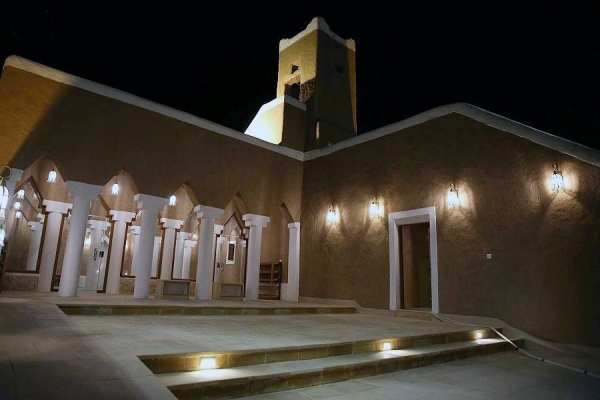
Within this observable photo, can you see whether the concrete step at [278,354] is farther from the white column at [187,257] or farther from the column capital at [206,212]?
the white column at [187,257]

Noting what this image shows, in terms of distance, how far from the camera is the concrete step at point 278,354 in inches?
128

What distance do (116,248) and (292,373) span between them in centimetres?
866

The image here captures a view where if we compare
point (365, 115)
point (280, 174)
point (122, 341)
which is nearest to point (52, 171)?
point (280, 174)

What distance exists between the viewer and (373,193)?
9703mm

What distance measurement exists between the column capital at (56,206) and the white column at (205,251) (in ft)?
12.5

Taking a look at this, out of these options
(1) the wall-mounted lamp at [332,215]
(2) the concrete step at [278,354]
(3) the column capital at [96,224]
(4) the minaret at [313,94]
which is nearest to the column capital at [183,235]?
(3) the column capital at [96,224]

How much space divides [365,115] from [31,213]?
817 inches

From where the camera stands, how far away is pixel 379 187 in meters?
9.59

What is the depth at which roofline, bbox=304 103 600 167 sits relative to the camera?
627 centimetres

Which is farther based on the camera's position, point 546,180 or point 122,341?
point 546,180

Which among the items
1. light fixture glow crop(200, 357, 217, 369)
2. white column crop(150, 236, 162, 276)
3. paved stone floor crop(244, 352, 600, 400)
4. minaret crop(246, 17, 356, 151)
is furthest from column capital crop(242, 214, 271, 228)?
light fixture glow crop(200, 357, 217, 369)

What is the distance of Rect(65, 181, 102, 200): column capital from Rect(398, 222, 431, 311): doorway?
6.75 metres

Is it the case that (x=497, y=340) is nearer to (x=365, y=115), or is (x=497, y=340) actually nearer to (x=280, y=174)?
(x=280, y=174)

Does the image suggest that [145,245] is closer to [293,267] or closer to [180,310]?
[180,310]
